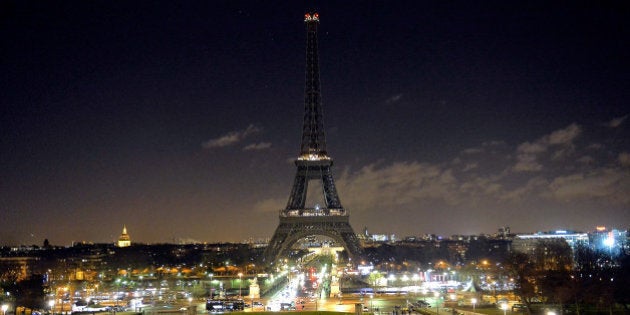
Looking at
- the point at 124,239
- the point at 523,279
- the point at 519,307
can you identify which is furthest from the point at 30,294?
the point at 124,239

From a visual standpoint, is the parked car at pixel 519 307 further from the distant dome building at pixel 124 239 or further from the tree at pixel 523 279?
the distant dome building at pixel 124 239

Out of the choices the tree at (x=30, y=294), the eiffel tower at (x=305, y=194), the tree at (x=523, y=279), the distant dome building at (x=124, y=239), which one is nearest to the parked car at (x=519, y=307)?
the tree at (x=523, y=279)

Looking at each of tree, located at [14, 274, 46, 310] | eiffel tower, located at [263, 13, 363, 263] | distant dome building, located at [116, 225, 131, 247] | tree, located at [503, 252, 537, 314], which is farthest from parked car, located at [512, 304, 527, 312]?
distant dome building, located at [116, 225, 131, 247]

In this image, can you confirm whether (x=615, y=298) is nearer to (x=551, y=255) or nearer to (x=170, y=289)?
(x=551, y=255)

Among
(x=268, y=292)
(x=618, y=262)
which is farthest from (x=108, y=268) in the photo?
(x=618, y=262)

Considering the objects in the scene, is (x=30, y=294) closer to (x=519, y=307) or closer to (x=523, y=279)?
(x=519, y=307)

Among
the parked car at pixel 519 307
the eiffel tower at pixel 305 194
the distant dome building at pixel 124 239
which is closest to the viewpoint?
the parked car at pixel 519 307

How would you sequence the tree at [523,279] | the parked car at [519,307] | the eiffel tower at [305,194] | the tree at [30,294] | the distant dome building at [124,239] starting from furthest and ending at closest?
the distant dome building at [124,239]
the eiffel tower at [305,194]
the tree at [30,294]
the tree at [523,279]
the parked car at [519,307]
